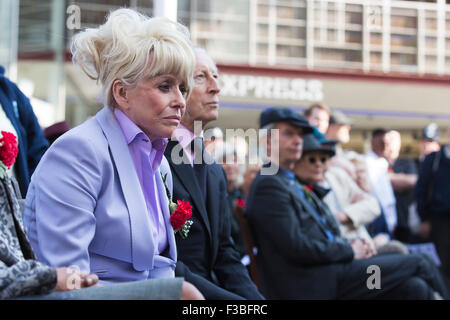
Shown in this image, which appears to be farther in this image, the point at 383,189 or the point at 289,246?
the point at 383,189

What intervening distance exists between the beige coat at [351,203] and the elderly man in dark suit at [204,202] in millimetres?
1829

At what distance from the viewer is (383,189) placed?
5.51 m

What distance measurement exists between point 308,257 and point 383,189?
2.38 metres

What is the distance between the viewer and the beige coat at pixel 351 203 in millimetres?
4312

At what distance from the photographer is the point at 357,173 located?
4.91 m

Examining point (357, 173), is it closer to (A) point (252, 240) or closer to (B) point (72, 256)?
(A) point (252, 240)

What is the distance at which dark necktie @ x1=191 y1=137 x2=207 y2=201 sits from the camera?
2537mm

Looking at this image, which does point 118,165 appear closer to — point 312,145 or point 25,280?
point 25,280

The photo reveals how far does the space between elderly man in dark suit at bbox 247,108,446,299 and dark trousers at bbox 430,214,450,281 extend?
1480 mm

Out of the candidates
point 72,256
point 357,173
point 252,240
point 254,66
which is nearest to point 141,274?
point 72,256

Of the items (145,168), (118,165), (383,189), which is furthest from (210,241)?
(383,189)

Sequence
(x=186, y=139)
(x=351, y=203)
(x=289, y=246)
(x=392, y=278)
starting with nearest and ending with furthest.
Result: (x=186, y=139), (x=289, y=246), (x=392, y=278), (x=351, y=203)

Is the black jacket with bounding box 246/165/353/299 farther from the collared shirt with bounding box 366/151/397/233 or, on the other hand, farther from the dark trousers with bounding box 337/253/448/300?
the collared shirt with bounding box 366/151/397/233
